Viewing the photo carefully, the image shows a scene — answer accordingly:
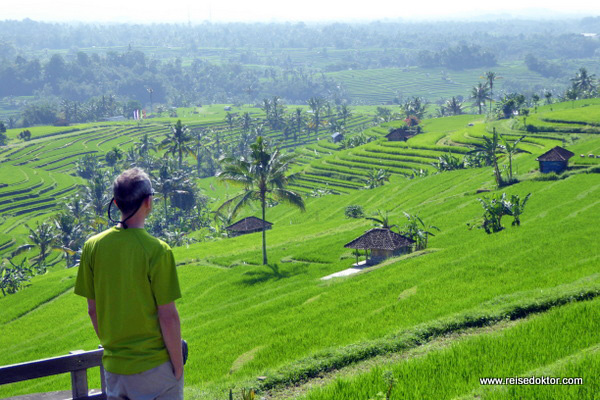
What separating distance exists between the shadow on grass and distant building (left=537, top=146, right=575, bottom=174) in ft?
69.9

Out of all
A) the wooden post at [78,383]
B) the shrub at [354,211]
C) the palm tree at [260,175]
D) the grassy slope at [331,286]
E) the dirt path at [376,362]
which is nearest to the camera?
the wooden post at [78,383]

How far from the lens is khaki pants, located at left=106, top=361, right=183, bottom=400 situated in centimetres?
520

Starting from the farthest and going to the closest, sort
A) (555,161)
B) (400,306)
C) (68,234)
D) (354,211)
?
(68,234)
(354,211)
(555,161)
(400,306)

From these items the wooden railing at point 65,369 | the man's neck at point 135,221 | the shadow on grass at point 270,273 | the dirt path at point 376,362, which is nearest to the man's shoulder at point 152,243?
the man's neck at point 135,221

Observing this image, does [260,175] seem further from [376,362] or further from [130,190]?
[130,190]

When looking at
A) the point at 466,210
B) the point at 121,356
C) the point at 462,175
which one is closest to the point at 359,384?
the point at 121,356

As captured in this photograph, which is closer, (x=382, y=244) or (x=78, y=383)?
(x=78, y=383)

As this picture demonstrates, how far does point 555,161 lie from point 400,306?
3281cm

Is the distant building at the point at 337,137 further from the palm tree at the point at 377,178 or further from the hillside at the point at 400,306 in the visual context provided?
the hillside at the point at 400,306

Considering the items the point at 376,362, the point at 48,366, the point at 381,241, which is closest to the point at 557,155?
the point at 381,241

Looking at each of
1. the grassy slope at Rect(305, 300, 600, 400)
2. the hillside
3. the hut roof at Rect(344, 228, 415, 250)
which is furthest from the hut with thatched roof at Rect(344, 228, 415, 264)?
the grassy slope at Rect(305, 300, 600, 400)

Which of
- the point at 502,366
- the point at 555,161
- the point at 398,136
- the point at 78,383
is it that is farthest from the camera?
the point at 398,136

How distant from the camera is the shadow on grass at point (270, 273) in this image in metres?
31.8

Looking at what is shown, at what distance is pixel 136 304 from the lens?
5164 mm
